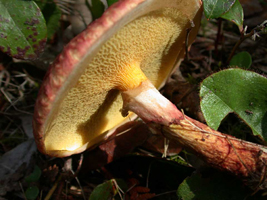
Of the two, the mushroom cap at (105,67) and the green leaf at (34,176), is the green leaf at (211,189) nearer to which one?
the mushroom cap at (105,67)

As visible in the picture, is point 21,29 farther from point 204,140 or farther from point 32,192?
point 204,140

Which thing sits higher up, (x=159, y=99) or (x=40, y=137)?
(x=40, y=137)

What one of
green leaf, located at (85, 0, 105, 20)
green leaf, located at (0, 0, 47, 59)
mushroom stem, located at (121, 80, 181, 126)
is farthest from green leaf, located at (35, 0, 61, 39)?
mushroom stem, located at (121, 80, 181, 126)

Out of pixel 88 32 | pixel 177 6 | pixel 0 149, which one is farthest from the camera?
pixel 0 149

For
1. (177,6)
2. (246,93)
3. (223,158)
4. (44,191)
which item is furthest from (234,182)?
(44,191)

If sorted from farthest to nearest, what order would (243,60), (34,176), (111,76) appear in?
(243,60)
(34,176)
(111,76)

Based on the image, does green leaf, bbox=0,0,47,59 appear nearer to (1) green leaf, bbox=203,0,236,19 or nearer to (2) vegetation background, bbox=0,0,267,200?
(2) vegetation background, bbox=0,0,267,200

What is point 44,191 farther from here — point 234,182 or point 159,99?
point 234,182

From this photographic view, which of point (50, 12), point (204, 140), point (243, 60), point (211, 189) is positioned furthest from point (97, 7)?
point (211, 189)
